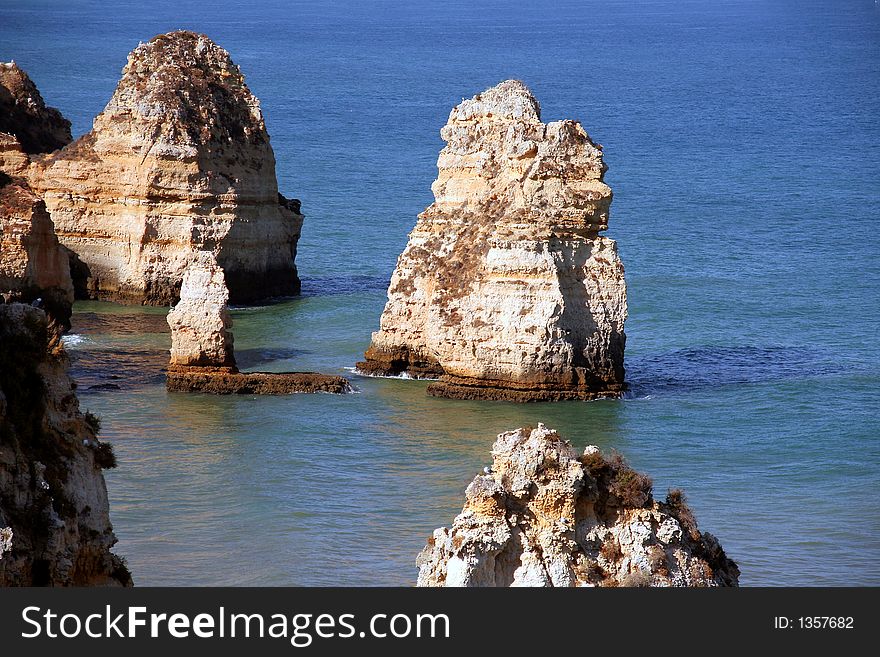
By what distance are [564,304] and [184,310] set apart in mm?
8565

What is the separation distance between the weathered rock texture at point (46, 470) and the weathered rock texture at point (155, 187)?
138 feet

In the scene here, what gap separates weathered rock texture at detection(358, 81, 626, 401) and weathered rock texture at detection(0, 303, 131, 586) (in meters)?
24.9

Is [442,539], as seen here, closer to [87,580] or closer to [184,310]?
[87,580]

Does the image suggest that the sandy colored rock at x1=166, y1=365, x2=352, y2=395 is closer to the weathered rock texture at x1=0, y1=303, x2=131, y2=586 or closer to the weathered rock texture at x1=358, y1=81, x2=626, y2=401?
the weathered rock texture at x1=358, y1=81, x2=626, y2=401

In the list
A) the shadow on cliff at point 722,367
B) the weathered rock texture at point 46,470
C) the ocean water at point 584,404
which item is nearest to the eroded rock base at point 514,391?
the ocean water at point 584,404

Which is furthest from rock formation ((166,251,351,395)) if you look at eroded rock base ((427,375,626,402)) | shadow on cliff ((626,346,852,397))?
shadow on cliff ((626,346,852,397))

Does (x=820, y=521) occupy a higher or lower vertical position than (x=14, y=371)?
lower

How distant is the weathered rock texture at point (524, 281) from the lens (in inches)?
1879

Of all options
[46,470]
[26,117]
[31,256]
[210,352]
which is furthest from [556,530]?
[26,117]

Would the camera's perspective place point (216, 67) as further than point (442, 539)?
Yes

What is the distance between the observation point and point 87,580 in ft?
71.1

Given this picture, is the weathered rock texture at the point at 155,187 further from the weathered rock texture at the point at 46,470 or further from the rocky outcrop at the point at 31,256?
the weathered rock texture at the point at 46,470

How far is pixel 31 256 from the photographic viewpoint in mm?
54219

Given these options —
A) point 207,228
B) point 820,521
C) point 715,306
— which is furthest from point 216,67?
point 820,521
